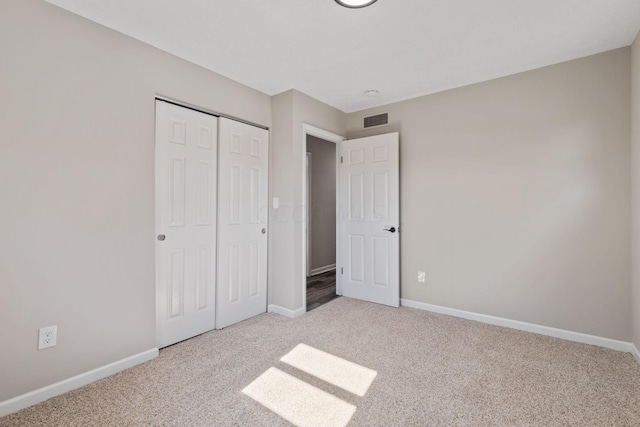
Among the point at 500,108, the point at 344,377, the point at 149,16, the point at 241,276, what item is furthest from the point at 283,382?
the point at 500,108

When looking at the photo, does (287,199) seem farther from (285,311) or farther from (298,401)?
(298,401)

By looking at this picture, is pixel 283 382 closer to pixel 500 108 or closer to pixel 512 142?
pixel 512 142

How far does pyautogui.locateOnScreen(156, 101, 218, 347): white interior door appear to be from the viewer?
2500mm

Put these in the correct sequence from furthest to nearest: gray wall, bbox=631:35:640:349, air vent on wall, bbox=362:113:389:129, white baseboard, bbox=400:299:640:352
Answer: air vent on wall, bbox=362:113:389:129 < white baseboard, bbox=400:299:640:352 < gray wall, bbox=631:35:640:349

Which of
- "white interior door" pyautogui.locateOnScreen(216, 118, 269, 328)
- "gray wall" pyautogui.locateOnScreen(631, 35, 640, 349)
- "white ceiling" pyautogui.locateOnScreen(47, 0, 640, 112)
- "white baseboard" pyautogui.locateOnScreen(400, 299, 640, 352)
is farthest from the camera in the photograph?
"white interior door" pyautogui.locateOnScreen(216, 118, 269, 328)

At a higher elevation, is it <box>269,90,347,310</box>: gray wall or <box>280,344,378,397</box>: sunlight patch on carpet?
<box>269,90,347,310</box>: gray wall

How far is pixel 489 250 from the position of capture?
3076mm

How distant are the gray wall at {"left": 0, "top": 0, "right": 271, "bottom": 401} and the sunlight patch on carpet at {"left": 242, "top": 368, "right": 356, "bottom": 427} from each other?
41.3 inches

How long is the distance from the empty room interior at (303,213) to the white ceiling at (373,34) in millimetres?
20

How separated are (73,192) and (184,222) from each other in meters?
0.83

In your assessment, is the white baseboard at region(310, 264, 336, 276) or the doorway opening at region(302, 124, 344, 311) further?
the white baseboard at region(310, 264, 336, 276)

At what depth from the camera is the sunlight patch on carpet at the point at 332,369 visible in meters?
2.02

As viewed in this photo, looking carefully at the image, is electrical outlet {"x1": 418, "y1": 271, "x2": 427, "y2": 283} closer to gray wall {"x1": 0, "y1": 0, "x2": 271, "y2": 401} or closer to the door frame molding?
the door frame molding

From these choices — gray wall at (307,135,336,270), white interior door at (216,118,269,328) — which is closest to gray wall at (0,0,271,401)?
white interior door at (216,118,269,328)
